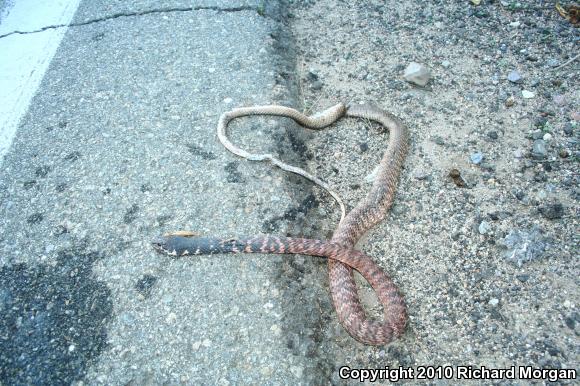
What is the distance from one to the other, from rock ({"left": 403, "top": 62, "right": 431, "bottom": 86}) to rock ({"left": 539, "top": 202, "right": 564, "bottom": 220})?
74.5 inches

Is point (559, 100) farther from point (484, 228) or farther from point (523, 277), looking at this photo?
point (523, 277)

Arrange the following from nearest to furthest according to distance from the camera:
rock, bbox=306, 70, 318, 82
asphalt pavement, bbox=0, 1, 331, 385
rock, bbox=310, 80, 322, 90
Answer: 1. asphalt pavement, bbox=0, 1, 331, 385
2. rock, bbox=310, 80, 322, 90
3. rock, bbox=306, 70, 318, 82

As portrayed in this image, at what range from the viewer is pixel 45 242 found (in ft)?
11.6

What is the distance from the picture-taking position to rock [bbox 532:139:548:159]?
4266mm

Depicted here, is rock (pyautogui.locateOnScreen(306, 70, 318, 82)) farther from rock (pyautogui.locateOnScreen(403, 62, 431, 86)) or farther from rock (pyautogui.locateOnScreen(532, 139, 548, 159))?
rock (pyautogui.locateOnScreen(532, 139, 548, 159))

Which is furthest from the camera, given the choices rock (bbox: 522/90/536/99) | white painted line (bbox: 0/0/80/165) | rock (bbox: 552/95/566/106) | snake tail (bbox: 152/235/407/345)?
rock (bbox: 522/90/536/99)

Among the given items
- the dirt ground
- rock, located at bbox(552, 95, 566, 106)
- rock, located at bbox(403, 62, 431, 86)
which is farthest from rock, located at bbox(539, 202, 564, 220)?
rock, located at bbox(403, 62, 431, 86)

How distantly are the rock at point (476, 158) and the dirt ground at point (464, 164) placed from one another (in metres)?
0.01

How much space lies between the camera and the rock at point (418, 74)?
16.4 feet

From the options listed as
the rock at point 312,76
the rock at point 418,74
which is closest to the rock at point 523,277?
the rock at point 418,74

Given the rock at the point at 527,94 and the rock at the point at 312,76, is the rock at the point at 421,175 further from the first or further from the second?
the rock at the point at 312,76

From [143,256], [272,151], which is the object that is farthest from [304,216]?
[143,256]

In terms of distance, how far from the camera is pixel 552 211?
3.80 meters

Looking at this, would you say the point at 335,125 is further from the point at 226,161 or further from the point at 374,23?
the point at 374,23
